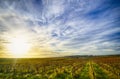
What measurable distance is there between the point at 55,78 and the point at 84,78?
3.42 meters

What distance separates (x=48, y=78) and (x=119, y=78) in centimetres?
847

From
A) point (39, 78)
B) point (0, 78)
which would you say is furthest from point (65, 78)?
point (0, 78)

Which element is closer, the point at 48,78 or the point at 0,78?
the point at 48,78

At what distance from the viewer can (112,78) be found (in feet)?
60.8

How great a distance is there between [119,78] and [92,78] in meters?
3.35

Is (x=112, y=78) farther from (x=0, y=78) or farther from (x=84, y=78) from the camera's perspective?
(x=0, y=78)

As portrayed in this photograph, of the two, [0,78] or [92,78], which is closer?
[92,78]

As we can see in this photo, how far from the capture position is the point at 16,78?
19.6 metres

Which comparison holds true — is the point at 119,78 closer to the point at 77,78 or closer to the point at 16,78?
the point at 77,78

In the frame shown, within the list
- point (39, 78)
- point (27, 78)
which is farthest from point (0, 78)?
point (39, 78)

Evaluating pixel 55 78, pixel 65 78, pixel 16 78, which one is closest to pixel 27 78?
pixel 16 78

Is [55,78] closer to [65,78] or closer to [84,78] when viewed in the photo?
[65,78]

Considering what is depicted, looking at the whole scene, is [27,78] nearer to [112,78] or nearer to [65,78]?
[65,78]

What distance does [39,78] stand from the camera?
62.2ft
